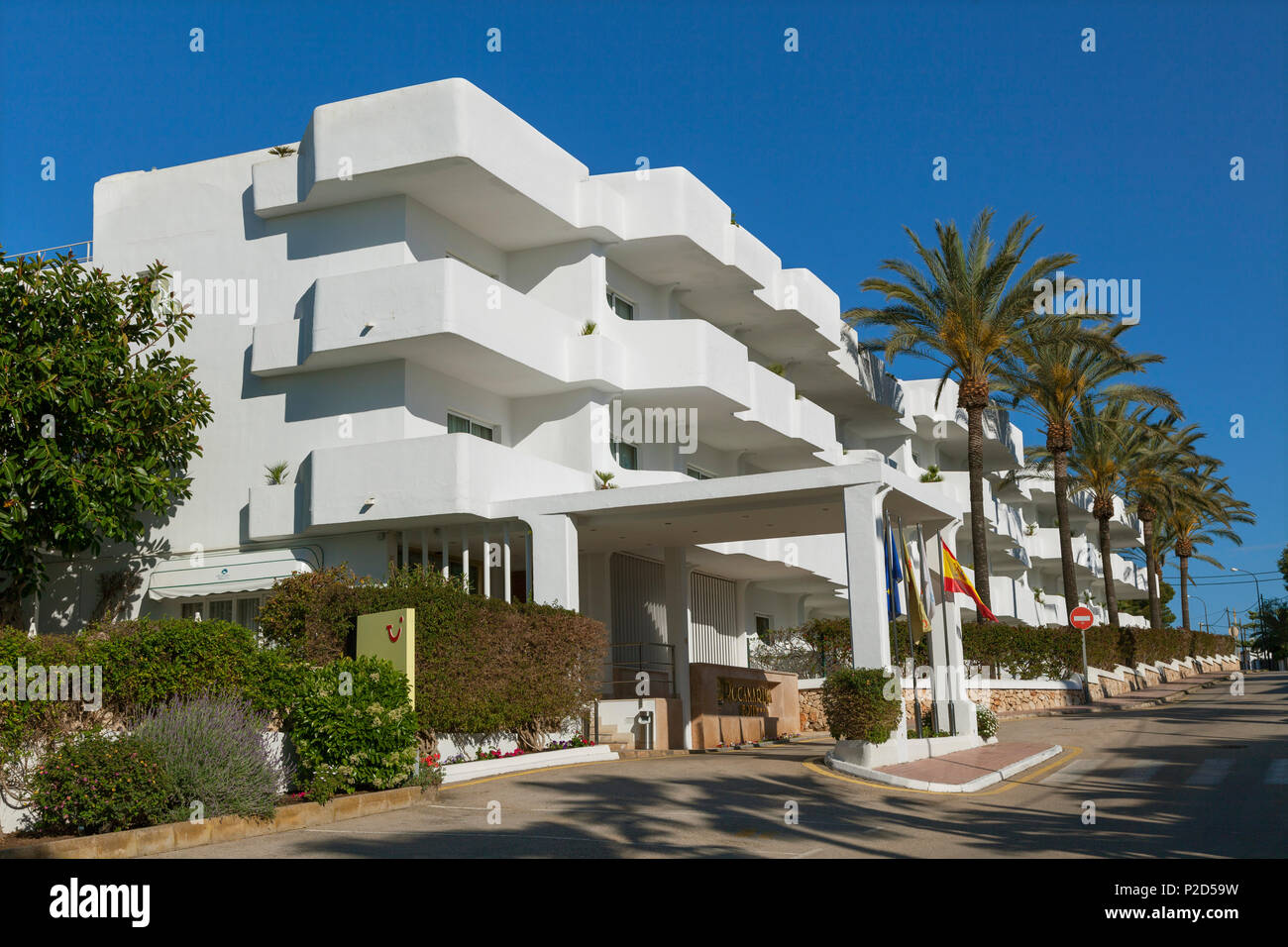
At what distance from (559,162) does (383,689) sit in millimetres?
14259

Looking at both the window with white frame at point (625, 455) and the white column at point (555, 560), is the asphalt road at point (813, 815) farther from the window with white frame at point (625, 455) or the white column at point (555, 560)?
the window with white frame at point (625, 455)

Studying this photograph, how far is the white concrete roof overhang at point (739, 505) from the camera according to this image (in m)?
19.8

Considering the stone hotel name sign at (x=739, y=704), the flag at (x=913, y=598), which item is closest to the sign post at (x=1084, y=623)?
the stone hotel name sign at (x=739, y=704)

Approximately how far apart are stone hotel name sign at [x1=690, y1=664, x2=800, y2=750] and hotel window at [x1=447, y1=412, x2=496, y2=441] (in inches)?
258

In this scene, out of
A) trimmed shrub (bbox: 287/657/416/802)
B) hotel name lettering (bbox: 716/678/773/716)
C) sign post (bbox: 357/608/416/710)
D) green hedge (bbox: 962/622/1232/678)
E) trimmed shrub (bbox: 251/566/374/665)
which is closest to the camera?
trimmed shrub (bbox: 287/657/416/802)

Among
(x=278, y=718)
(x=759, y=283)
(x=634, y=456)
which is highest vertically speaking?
(x=759, y=283)

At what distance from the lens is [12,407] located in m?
20.2

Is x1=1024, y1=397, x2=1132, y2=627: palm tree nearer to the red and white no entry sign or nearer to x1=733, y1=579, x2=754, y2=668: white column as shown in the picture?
the red and white no entry sign

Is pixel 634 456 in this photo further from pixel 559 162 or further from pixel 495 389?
pixel 559 162

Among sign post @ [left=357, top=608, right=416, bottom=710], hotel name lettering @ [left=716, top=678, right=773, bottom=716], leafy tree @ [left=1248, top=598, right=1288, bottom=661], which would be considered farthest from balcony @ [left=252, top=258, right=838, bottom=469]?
leafy tree @ [left=1248, top=598, right=1288, bottom=661]

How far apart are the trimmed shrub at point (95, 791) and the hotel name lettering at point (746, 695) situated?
16.1m

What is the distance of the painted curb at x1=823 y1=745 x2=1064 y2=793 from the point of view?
52.3 ft

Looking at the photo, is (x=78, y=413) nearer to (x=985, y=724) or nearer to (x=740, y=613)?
(x=985, y=724)
